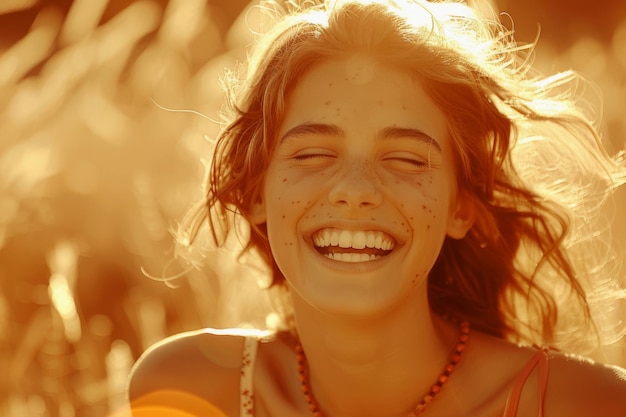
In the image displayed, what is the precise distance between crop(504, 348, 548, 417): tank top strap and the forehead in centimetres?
64

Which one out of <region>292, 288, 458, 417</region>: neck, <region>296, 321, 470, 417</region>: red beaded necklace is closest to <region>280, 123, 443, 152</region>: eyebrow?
<region>292, 288, 458, 417</region>: neck

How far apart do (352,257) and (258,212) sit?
47cm

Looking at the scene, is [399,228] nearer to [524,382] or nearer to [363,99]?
[363,99]

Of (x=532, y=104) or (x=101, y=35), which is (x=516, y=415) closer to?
(x=532, y=104)

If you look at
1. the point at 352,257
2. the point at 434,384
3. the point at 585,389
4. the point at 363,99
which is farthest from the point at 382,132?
the point at 585,389

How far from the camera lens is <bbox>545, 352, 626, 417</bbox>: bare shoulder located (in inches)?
104

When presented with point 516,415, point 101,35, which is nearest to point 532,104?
point 516,415

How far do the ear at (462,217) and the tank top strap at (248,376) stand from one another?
69 centimetres

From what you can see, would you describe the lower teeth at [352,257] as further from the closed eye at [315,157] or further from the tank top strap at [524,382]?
the tank top strap at [524,382]

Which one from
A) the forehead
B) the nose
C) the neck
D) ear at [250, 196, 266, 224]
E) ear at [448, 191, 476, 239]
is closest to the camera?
the nose

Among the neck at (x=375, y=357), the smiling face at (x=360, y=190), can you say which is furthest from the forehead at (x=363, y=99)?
the neck at (x=375, y=357)

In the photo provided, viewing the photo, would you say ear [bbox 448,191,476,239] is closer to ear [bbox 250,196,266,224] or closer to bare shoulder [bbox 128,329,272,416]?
ear [bbox 250,196,266,224]

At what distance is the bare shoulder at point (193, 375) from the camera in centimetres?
311

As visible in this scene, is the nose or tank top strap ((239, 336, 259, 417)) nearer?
the nose
